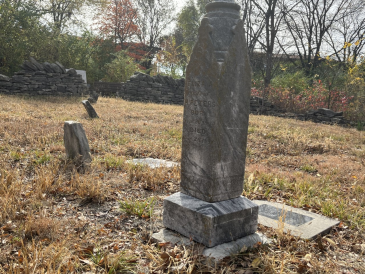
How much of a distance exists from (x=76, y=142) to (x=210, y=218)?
315 centimetres

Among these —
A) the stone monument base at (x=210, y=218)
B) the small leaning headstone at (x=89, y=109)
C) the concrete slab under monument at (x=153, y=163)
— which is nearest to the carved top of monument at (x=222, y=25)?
the stone monument base at (x=210, y=218)

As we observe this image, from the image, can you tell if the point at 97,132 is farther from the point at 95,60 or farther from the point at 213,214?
the point at 95,60

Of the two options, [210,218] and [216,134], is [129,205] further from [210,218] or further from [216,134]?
[216,134]

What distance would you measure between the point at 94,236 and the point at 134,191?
4.52 feet

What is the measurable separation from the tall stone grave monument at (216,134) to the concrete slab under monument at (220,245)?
52mm

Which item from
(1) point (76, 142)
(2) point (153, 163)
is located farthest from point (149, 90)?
(1) point (76, 142)

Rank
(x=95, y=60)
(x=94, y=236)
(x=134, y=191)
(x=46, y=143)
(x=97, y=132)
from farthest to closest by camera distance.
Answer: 1. (x=95, y=60)
2. (x=97, y=132)
3. (x=46, y=143)
4. (x=134, y=191)
5. (x=94, y=236)

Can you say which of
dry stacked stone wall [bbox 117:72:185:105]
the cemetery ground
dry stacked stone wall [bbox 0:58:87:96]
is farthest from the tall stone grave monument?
dry stacked stone wall [bbox 117:72:185:105]

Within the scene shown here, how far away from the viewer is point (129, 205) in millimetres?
3842

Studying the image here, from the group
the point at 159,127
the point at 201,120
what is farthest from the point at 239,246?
the point at 159,127

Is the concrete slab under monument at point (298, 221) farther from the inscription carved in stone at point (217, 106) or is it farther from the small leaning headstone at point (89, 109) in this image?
the small leaning headstone at point (89, 109)

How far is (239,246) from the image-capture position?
3.00 meters

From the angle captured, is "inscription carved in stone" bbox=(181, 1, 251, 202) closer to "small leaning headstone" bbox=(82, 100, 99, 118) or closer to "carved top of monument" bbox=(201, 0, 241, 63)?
"carved top of monument" bbox=(201, 0, 241, 63)

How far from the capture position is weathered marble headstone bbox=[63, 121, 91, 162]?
17.1 ft
